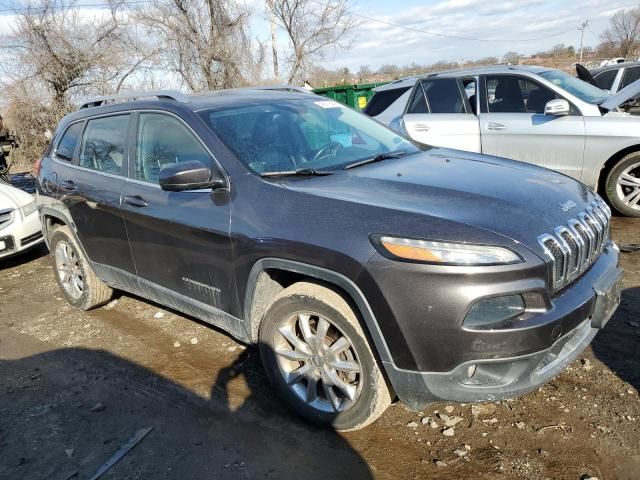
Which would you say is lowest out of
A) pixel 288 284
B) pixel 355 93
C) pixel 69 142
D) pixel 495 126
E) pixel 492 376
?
pixel 492 376

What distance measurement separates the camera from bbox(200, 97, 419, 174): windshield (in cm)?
309

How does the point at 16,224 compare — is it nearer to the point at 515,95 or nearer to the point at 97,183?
the point at 97,183

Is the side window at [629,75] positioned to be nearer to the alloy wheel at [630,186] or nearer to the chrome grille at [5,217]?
the alloy wheel at [630,186]

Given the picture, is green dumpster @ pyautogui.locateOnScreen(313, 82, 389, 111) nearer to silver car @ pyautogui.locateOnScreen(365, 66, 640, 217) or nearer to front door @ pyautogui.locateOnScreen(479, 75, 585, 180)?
silver car @ pyautogui.locateOnScreen(365, 66, 640, 217)

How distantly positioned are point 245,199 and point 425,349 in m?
1.26

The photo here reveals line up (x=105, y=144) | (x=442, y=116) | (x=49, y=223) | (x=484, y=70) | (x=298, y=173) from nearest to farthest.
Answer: (x=298, y=173)
(x=105, y=144)
(x=49, y=223)
(x=484, y=70)
(x=442, y=116)

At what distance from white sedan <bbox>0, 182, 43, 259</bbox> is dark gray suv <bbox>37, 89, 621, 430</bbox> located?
268 centimetres

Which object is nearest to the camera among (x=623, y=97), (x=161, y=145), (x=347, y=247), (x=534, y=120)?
(x=347, y=247)

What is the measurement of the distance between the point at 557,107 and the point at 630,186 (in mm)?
1216

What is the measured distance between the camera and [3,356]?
4070mm

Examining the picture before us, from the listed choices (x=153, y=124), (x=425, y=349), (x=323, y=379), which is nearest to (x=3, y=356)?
(x=153, y=124)

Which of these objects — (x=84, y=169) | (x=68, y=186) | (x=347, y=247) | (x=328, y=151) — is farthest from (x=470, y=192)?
(x=68, y=186)

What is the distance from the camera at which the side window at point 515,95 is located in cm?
630

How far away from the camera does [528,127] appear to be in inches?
246
